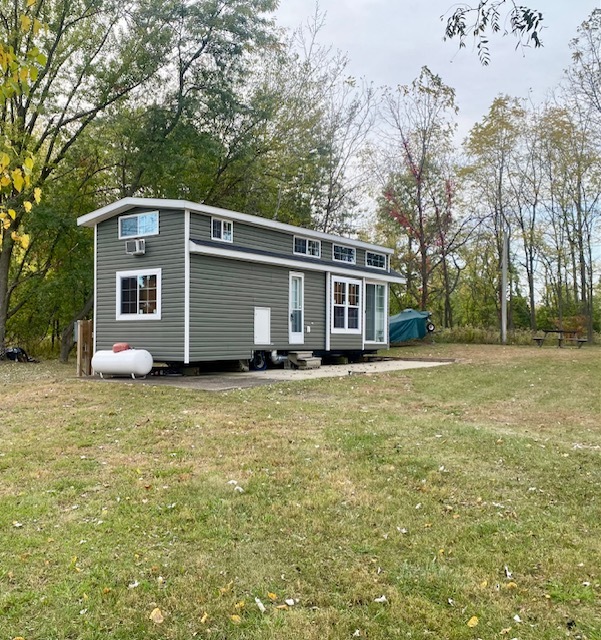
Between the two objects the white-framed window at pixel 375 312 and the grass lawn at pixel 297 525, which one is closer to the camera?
the grass lawn at pixel 297 525

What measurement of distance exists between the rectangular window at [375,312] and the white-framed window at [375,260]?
759 mm

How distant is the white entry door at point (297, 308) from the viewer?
15.4m

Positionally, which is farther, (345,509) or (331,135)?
(331,135)

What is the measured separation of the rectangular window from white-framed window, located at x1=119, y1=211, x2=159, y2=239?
830cm

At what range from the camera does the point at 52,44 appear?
17.8 metres

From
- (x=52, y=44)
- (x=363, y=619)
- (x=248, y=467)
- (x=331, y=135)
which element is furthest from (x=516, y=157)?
(x=363, y=619)

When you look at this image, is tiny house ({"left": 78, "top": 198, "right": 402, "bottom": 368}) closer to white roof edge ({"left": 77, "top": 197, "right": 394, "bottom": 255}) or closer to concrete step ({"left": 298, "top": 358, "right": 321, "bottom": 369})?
white roof edge ({"left": 77, "top": 197, "right": 394, "bottom": 255})

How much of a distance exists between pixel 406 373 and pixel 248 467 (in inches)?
344

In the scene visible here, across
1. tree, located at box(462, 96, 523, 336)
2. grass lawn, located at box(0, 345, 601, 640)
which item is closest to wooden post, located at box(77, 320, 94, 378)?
grass lawn, located at box(0, 345, 601, 640)

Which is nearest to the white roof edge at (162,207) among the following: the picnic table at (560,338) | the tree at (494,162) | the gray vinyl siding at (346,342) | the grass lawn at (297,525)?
the gray vinyl siding at (346,342)

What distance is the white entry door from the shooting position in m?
15.4

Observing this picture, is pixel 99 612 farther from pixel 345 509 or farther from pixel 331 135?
pixel 331 135

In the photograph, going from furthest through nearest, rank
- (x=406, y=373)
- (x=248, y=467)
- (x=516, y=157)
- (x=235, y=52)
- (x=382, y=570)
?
(x=516, y=157) → (x=235, y=52) → (x=406, y=373) → (x=248, y=467) → (x=382, y=570)

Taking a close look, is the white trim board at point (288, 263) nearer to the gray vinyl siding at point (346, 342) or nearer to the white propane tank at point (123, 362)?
the gray vinyl siding at point (346, 342)
